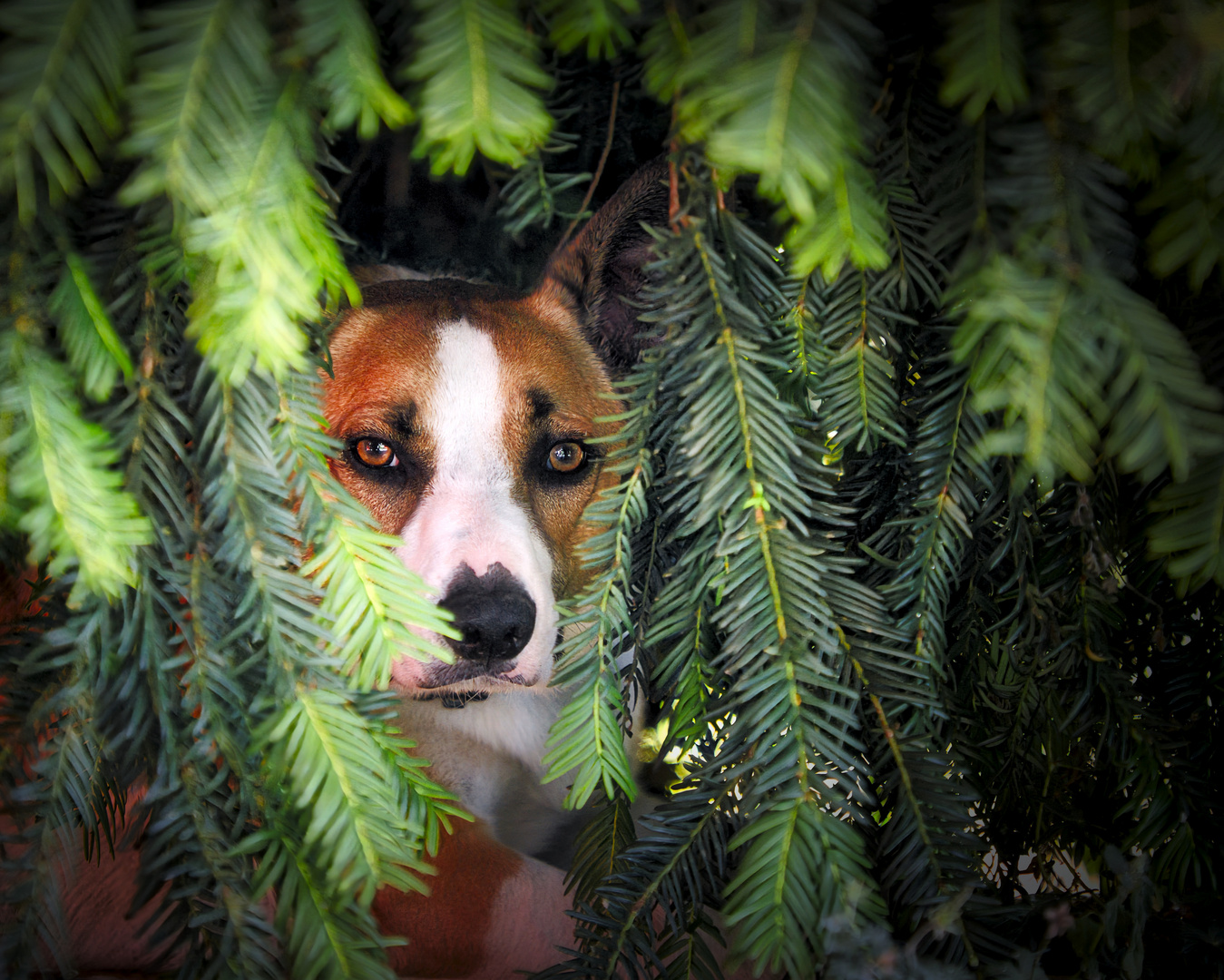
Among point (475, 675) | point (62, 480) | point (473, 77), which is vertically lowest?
point (475, 675)

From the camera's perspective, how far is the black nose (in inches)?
29.5

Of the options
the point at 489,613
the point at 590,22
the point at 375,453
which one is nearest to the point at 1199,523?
the point at 590,22

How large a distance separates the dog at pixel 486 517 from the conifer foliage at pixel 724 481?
0.20 meters

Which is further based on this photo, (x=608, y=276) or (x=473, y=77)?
(x=608, y=276)

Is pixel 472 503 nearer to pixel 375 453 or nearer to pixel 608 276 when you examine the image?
pixel 375 453

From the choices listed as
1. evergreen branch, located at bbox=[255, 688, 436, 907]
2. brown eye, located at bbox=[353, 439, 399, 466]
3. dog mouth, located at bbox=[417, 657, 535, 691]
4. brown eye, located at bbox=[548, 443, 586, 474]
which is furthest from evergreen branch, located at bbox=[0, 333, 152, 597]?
brown eye, located at bbox=[548, 443, 586, 474]

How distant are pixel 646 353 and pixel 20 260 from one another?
0.41 meters

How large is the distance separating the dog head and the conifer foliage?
16 cm

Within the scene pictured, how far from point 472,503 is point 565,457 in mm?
169

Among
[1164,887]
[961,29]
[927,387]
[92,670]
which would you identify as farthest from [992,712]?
[92,670]

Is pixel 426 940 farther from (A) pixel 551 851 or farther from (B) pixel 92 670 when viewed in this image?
(B) pixel 92 670

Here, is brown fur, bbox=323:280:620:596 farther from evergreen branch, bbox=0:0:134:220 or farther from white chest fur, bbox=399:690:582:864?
evergreen branch, bbox=0:0:134:220

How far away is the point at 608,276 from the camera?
1.04 m

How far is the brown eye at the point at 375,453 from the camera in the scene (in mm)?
949
